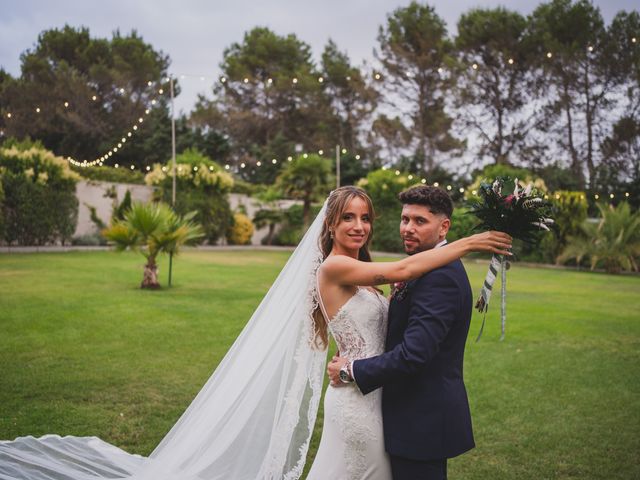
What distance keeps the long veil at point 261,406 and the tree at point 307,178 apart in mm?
26771

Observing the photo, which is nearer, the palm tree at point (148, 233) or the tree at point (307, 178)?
the palm tree at point (148, 233)

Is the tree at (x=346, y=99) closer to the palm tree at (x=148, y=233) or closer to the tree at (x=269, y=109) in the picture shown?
the tree at (x=269, y=109)

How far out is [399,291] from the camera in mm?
2691

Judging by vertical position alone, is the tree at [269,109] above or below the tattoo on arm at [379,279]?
above

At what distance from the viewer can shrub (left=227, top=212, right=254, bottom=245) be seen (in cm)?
3073

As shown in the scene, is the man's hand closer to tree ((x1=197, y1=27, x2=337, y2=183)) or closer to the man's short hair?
the man's short hair

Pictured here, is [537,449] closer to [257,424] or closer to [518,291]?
[257,424]

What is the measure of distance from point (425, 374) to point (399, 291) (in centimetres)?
38

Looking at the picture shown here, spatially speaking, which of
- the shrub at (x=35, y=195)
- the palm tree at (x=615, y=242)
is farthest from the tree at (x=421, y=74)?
the shrub at (x=35, y=195)

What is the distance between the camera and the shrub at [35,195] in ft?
73.2

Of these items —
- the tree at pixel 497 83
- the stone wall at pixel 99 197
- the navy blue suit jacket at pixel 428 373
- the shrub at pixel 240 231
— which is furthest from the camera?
the tree at pixel 497 83

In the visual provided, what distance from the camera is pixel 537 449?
15.6 feet

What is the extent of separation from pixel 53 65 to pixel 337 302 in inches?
1832

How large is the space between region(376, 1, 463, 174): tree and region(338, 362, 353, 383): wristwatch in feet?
121
